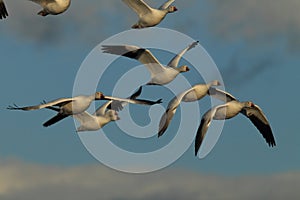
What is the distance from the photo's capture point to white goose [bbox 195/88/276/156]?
45.2 meters

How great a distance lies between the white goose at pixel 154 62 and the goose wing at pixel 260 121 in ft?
9.97

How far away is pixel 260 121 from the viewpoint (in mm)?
48969

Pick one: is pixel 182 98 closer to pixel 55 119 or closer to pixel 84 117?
pixel 84 117

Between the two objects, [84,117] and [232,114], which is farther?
[232,114]

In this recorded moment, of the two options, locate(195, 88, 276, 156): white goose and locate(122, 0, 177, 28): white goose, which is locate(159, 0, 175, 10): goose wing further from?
locate(195, 88, 276, 156): white goose

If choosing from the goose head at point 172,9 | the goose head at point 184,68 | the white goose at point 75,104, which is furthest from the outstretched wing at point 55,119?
the goose head at point 172,9

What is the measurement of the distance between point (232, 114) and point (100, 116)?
4995 millimetres

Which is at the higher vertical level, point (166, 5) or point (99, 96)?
point (166, 5)

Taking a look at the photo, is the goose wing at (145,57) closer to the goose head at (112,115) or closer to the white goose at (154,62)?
the white goose at (154,62)

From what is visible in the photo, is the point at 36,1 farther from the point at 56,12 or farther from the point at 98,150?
the point at 98,150

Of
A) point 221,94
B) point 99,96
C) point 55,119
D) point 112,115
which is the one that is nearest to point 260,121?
point 221,94

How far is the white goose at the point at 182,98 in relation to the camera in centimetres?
4391

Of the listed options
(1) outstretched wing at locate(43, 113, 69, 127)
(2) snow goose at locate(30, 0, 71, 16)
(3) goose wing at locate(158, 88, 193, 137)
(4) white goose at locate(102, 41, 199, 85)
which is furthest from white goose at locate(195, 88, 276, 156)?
(2) snow goose at locate(30, 0, 71, 16)

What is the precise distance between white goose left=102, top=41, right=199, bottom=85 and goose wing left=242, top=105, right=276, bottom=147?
3.04 m
